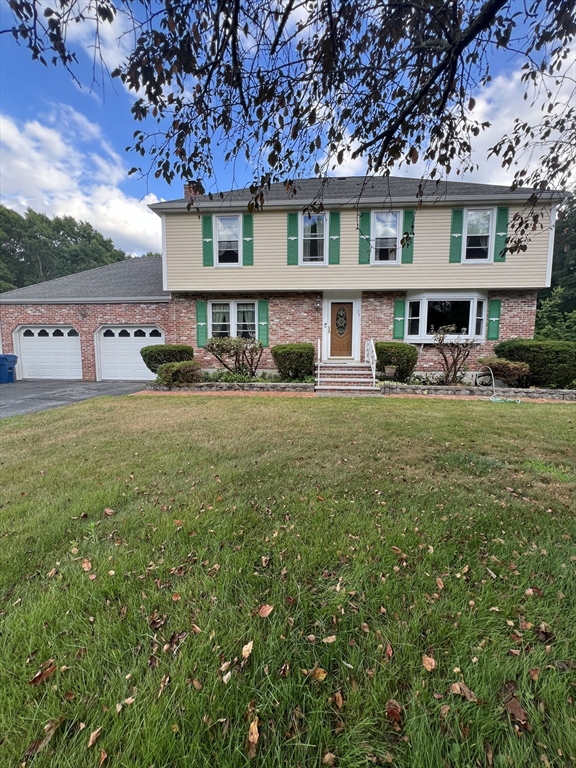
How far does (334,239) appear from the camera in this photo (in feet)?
35.8

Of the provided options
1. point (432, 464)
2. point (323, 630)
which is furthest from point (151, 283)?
point (323, 630)

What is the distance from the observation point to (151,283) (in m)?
13.5

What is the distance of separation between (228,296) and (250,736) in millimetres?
A: 11574

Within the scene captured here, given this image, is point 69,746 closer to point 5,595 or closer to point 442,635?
point 5,595

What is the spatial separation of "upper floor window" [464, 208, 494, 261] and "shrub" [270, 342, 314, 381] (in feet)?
19.3

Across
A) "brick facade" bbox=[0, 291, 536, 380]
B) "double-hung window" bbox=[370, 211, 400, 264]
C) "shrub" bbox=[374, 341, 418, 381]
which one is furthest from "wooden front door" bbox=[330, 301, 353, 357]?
"double-hung window" bbox=[370, 211, 400, 264]

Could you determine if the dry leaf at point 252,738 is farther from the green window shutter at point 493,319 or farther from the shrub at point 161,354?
the green window shutter at point 493,319

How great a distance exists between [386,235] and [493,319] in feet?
14.5

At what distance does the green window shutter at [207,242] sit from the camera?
36.6 feet

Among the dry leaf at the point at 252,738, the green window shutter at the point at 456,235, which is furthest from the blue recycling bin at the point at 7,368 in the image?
the green window shutter at the point at 456,235

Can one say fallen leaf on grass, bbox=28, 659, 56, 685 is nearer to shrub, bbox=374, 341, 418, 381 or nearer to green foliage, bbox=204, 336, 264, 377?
green foliage, bbox=204, 336, 264, 377

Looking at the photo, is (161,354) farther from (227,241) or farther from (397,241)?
(397,241)

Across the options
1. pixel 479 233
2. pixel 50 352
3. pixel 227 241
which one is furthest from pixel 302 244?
pixel 50 352

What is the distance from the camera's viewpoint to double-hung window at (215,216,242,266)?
1126 centimetres
